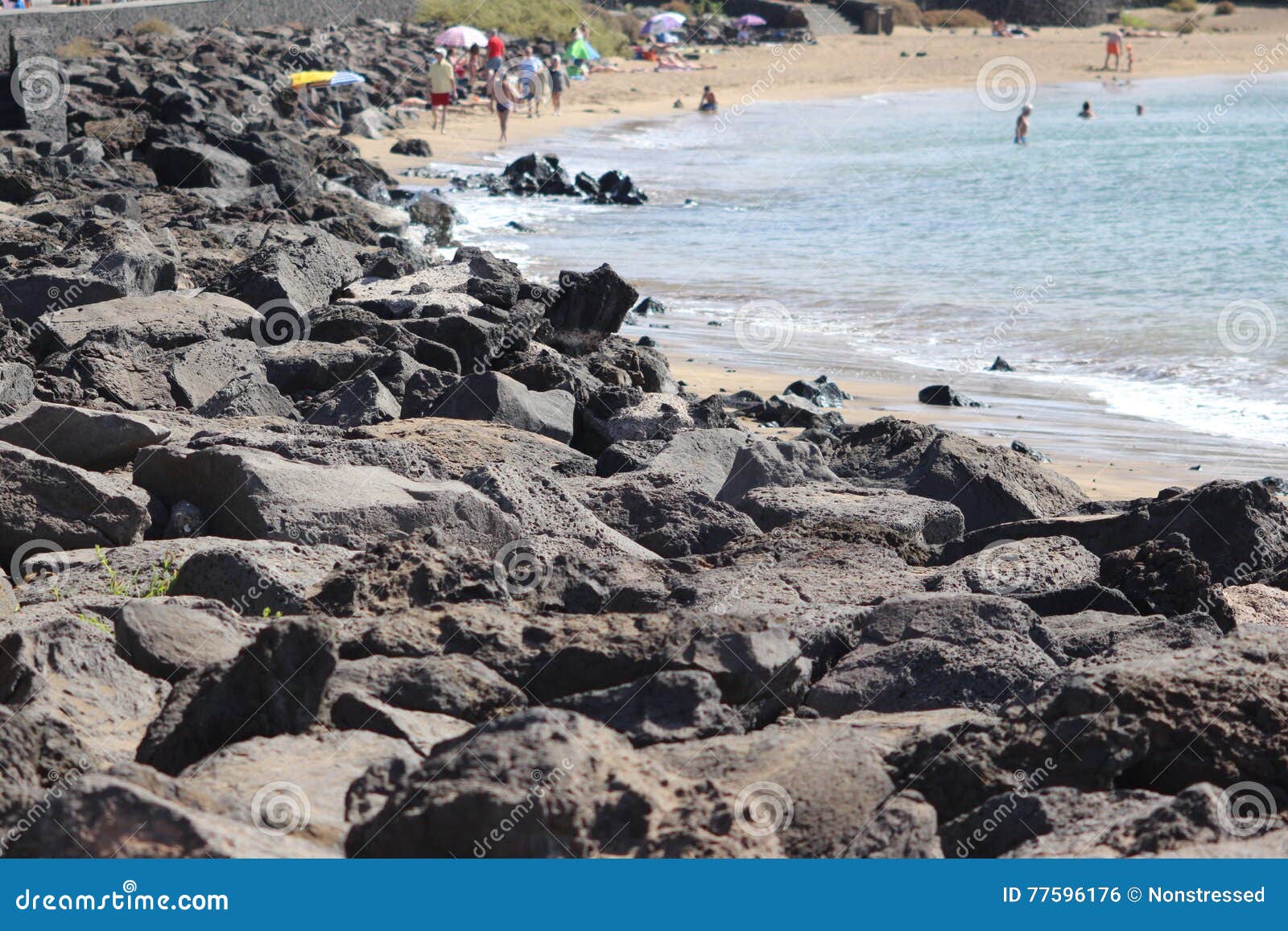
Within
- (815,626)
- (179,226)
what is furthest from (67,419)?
(179,226)

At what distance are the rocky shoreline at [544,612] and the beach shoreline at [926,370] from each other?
4.78 feet

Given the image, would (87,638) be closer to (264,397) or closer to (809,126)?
(264,397)

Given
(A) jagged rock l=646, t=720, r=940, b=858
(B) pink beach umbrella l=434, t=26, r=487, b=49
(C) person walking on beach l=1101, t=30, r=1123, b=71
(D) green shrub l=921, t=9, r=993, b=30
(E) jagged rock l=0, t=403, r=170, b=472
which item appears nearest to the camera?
(A) jagged rock l=646, t=720, r=940, b=858

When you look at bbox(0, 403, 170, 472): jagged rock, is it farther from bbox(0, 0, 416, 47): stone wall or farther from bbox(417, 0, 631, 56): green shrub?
bbox(417, 0, 631, 56): green shrub

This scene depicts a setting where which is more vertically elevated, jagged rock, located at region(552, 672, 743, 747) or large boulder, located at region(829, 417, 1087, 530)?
jagged rock, located at region(552, 672, 743, 747)

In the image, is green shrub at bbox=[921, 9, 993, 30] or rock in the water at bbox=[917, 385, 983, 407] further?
green shrub at bbox=[921, 9, 993, 30]

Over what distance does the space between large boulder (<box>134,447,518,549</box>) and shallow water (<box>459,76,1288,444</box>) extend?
6.37 m

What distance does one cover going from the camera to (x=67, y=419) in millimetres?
6117

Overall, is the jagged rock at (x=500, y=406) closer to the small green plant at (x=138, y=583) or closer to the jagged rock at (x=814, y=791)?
the small green plant at (x=138, y=583)

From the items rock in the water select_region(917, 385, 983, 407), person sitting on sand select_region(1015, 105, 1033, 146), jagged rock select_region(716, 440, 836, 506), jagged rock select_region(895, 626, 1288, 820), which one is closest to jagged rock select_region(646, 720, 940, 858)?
jagged rock select_region(895, 626, 1288, 820)

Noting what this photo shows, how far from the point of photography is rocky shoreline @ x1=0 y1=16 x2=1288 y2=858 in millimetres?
3135

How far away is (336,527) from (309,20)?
119ft

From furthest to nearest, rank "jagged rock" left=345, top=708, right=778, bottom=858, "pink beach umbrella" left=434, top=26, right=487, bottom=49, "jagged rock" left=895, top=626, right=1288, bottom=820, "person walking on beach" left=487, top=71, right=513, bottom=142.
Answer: "pink beach umbrella" left=434, top=26, right=487, bottom=49 < "person walking on beach" left=487, top=71, right=513, bottom=142 < "jagged rock" left=895, top=626, right=1288, bottom=820 < "jagged rock" left=345, top=708, right=778, bottom=858

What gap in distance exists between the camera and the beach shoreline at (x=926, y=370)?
9000mm
